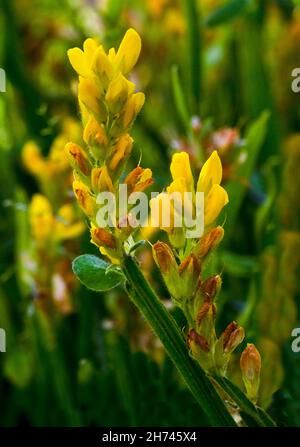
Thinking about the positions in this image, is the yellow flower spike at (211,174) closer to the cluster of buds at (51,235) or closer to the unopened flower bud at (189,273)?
the unopened flower bud at (189,273)

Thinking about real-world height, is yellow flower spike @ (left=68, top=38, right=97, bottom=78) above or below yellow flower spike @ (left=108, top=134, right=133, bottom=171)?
above

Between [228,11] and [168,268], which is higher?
[228,11]

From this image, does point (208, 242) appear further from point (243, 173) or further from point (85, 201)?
point (243, 173)

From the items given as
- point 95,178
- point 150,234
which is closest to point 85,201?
point 95,178

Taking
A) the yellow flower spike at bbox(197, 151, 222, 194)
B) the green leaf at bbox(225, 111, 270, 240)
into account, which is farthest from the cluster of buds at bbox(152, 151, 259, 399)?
the green leaf at bbox(225, 111, 270, 240)

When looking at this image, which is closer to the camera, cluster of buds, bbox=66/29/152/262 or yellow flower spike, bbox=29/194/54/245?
cluster of buds, bbox=66/29/152/262

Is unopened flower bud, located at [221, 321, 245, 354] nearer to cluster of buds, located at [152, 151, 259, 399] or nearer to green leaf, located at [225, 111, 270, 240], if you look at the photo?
cluster of buds, located at [152, 151, 259, 399]
